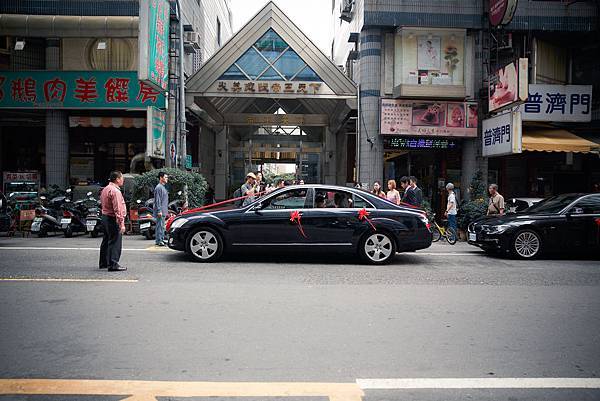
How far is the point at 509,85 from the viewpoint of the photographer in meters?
14.9

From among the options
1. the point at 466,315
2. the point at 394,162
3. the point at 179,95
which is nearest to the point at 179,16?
the point at 179,95

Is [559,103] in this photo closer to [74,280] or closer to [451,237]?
[451,237]

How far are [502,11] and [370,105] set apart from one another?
16.5ft

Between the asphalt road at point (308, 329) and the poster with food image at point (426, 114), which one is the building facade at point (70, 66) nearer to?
the poster with food image at point (426, 114)

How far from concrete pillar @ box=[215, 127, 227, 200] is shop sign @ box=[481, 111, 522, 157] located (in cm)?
1138

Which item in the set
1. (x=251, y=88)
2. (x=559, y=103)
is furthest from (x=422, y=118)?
(x=251, y=88)

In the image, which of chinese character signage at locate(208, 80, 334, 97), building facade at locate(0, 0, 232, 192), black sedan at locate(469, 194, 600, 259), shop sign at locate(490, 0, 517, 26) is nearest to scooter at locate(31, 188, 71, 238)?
building facade at locate(0, 0, 232, 192)

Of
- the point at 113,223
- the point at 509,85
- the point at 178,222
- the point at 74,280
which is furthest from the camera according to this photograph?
the point at 509,85

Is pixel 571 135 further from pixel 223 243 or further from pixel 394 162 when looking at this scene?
pixel 223 243

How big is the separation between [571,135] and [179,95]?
1371 cm

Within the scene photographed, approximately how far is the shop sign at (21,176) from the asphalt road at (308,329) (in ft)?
32.0

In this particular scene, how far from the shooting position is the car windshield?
10.5m

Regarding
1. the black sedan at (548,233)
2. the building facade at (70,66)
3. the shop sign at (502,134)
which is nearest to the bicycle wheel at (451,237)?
the black sedan at (548,233)

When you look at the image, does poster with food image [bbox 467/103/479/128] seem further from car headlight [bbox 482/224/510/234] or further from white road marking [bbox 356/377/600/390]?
white road marking [bbox 356/377/600/390]
